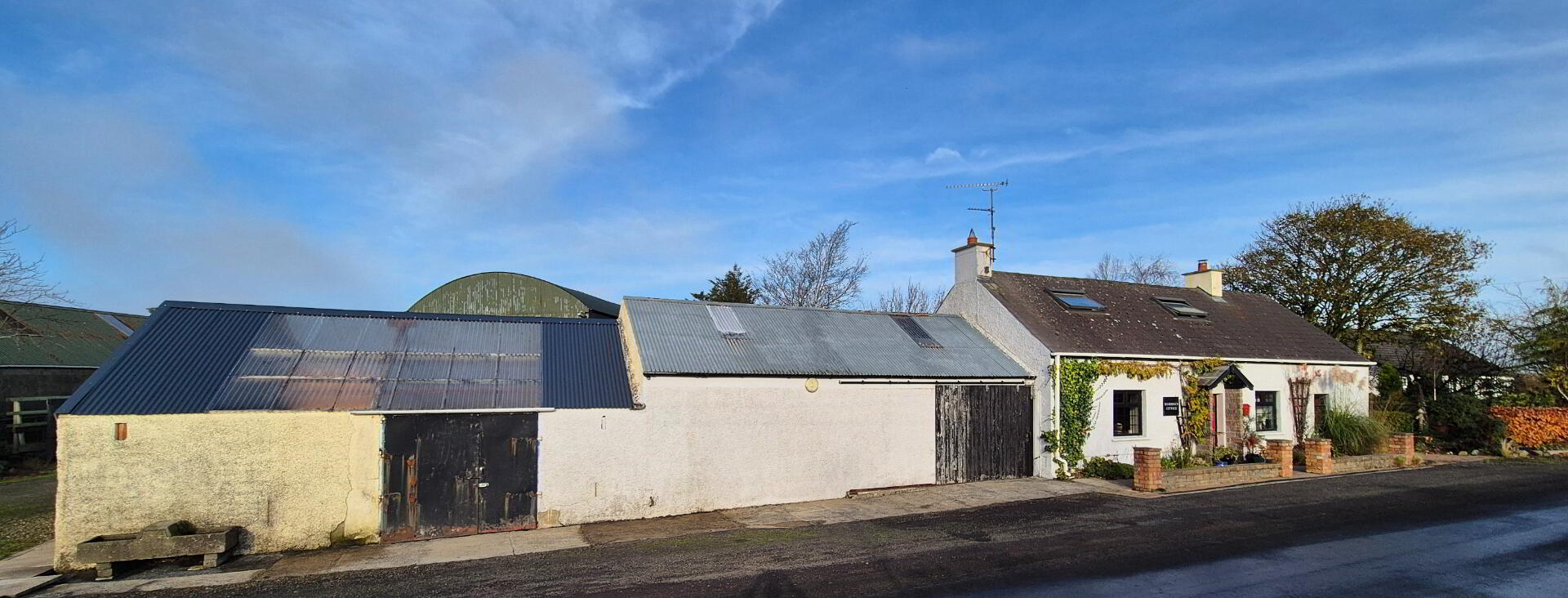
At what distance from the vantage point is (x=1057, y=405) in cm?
1656

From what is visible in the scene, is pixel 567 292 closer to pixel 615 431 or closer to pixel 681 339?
pixel 681 339

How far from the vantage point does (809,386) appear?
14.6m

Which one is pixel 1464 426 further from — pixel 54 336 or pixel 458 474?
pixel 54 336

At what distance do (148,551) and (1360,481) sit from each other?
20.9m

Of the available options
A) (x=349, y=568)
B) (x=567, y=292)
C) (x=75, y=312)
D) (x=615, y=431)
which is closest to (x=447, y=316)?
(x=615, y=431)

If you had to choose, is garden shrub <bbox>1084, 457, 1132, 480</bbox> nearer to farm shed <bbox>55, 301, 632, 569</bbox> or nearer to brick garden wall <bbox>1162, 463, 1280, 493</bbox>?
brick garden wall <bbox>1162, 463, 1280, 493</bbox>

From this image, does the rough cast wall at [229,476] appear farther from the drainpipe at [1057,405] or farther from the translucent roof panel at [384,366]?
the drainpipe at [1057,405]

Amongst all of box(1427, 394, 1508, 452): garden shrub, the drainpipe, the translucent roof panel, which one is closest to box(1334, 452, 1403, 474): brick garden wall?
box(1427, 394, 1508, 452): garden shrub

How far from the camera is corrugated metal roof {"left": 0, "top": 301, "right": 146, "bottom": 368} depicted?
2312cm

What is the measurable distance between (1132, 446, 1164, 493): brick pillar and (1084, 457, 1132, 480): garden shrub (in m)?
1.58

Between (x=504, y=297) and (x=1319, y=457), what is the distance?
2290 cm

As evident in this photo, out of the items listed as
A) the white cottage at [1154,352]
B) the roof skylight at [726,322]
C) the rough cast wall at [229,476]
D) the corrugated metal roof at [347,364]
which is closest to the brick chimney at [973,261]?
the white cottage at [1154,352]

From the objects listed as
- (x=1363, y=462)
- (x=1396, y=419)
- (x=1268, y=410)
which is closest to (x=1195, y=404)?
(x=1268, y=410)

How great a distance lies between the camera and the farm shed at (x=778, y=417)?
12867 millimetres
